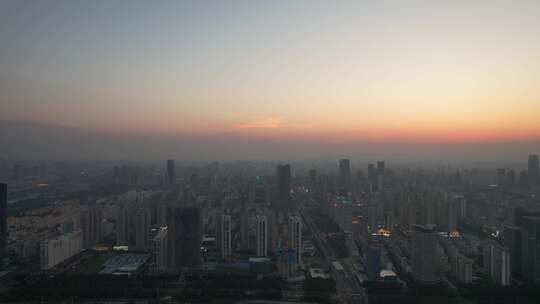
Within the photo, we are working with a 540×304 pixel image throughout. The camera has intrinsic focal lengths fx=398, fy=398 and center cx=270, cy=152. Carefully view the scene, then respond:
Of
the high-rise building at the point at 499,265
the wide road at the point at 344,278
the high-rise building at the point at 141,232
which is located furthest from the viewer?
the high-rise building at the point at 141,232

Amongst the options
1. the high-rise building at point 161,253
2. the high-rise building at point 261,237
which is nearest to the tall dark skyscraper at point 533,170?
the high-rise building at point 261,237

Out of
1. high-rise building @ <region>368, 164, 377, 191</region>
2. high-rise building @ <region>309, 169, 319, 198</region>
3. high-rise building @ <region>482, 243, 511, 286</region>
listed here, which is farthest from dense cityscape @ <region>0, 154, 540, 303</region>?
high-rise building @ <region>309, 169, 319, 198</region>

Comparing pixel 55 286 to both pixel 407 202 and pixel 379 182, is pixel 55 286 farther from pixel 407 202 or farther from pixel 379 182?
pixel 379 182

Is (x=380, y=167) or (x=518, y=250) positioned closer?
(x=518, y=250)

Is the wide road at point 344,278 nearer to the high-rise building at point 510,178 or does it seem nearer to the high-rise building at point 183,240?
the high-rise building at point 183,240

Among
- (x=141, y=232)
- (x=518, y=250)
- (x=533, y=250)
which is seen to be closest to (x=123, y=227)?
(x=141, y=232)

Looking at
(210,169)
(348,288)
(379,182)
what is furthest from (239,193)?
(348,288)

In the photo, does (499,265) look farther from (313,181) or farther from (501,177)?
(313,181)

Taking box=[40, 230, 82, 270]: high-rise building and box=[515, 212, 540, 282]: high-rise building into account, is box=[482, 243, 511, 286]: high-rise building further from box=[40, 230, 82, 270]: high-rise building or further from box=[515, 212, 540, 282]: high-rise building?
box=[40, 230, 82, 270]: high-rise building
